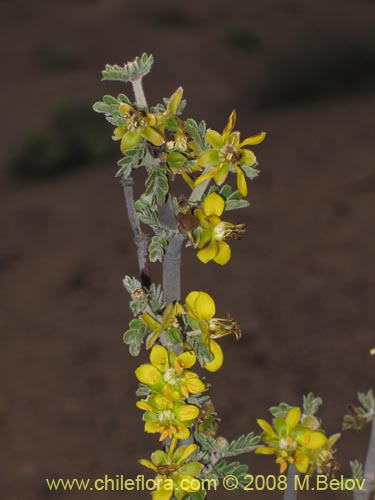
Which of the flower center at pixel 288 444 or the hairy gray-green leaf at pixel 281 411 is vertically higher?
the hairy gray-green leaf at pixel 281 411

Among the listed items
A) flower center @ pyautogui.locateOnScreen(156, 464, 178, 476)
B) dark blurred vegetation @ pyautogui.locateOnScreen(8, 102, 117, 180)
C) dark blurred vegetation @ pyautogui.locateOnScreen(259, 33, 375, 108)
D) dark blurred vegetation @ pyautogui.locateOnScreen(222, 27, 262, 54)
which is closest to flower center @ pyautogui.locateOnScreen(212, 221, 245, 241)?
flower center @ pyautogui.locateOnScreen(156, 464, 178, 476)

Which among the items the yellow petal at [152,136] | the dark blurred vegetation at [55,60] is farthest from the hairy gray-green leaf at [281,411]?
the dark blurred vegetation at [55,60]

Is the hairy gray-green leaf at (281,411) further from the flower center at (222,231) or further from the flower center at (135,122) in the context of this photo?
the flower center at (135,122)

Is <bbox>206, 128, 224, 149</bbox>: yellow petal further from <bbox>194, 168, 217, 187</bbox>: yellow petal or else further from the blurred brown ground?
the blurred brown ground

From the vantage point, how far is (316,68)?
27.6ft

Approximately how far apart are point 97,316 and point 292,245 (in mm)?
1412

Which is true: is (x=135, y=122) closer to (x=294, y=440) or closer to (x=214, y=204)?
(x=214, y=204)

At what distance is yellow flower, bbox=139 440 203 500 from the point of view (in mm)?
1001

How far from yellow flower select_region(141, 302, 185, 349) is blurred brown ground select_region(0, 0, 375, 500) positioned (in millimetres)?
2323

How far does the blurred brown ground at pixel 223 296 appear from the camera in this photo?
3562mm

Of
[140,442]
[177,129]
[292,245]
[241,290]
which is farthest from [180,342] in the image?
[292,245]

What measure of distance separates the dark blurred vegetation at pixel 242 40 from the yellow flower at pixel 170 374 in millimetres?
10539

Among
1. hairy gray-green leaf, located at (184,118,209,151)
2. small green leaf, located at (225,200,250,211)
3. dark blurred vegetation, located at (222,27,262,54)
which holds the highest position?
dark blurred vegetation, located at (222,27,262,54)

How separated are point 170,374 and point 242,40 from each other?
35.7 feet
